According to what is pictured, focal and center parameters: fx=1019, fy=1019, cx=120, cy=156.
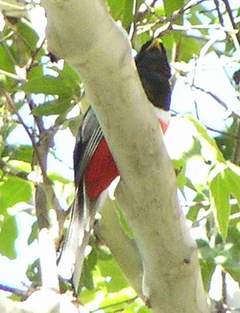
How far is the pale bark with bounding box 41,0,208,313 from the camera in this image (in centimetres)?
131

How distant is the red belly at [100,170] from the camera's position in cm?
215

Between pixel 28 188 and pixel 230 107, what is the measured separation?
19.2 inches

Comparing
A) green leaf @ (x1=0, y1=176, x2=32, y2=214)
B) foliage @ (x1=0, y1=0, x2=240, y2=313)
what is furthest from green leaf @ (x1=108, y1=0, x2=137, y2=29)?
green leaf @ (x1=0, y1=176, x2=32, y2=214)

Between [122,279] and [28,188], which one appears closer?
[28,188]

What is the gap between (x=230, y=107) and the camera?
1990mm

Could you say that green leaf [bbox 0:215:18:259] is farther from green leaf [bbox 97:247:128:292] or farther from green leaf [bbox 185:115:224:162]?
green leaf [bbox 185:115:224:162]

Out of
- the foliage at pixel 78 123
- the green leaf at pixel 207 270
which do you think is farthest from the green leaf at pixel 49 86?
the green leaf at pixel 207 270

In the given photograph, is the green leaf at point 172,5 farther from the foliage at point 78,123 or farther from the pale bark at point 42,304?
the pale bark at point 42,304

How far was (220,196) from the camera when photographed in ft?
5.82

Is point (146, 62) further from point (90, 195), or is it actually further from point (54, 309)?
point (54, 309)

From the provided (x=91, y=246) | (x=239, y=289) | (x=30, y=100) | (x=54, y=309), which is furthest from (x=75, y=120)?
(x=54, y=309)

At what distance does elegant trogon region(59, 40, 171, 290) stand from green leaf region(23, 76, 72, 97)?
65mm

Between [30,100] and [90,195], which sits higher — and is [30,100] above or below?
above

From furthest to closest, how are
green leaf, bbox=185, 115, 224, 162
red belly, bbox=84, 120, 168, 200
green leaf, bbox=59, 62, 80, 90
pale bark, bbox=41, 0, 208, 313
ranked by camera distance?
red belly, bbox=84, 120, 168, 200 → green leaf, bbox=59, 62, 80, 90 → green leaf, bbox=185, 115, 224, 162 → pale bark, bbox=41, 0, 208, 313
